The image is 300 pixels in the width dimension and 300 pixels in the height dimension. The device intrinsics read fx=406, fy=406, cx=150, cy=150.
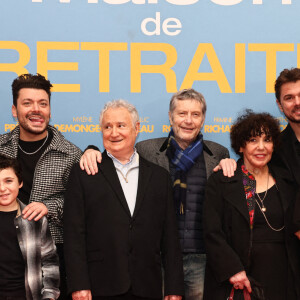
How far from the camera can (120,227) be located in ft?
7.04

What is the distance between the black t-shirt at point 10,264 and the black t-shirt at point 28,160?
0.37m

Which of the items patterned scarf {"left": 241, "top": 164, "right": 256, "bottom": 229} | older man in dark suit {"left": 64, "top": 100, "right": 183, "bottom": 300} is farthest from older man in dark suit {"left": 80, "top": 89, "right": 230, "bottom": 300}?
older man in dark suit {"left": 64, "top": 100, "right": 183, "bottom": 300}

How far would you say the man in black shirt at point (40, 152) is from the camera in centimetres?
253

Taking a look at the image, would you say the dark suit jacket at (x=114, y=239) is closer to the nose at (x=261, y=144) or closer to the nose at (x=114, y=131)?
the nose at (x=114, y=131)

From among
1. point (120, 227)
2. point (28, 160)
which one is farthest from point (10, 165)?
point (120, 227)

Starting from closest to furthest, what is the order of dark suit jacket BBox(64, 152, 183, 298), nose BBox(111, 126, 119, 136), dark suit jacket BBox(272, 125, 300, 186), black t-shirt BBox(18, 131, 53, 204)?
dark suit jacket BBox(64, 152, 183, 298)
nose BBox(111, 126, 119, 136)
dark suit jacket BBox(272, 125, 300, 186)
black t-shirt BBox(18, 131, 53, 204)

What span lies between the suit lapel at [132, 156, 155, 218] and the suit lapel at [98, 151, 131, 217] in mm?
63

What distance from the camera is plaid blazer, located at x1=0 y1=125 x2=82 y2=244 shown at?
8.21 ft

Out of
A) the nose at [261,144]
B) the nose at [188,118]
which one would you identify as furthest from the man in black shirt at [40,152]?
the nose at [261,144]

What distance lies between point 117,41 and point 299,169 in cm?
172

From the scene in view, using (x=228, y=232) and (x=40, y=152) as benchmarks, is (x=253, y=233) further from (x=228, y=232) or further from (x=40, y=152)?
(x=40, y=152)

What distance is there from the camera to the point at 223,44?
328cm

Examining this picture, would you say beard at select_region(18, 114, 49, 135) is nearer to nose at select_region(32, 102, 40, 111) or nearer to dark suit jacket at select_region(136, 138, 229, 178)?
nose at select_region(32, 102, 40, 111)

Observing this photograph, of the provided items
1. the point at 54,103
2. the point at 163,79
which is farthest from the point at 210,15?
the point at 54,103
